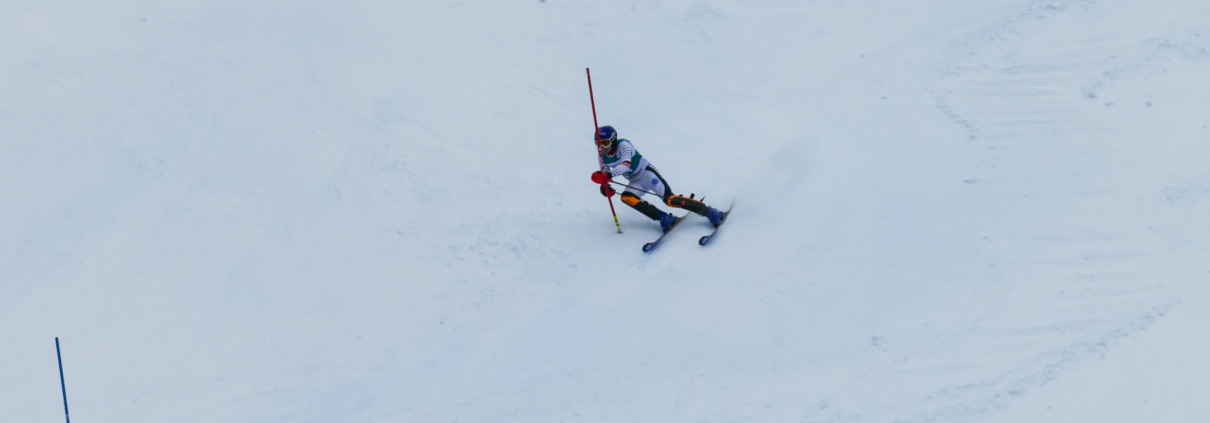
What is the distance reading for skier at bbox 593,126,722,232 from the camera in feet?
32.1

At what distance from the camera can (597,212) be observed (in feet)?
36.4

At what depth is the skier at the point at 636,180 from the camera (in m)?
9.79

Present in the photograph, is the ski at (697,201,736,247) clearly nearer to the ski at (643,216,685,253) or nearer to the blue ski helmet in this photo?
the ski at (643,216,685,253)

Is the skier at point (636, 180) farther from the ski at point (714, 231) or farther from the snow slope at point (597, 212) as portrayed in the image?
the snow slope at point (597, 212)

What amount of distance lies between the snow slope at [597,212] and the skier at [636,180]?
351 millimetres

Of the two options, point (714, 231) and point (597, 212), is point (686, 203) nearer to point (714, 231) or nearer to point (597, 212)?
point (714, 231)

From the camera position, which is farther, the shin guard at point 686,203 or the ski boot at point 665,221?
the ski boot at point 665,221

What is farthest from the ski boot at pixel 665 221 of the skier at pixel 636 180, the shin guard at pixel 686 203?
the shin guard at pixel 686 203

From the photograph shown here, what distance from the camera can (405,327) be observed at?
9.79 m

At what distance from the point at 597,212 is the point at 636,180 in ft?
3.44

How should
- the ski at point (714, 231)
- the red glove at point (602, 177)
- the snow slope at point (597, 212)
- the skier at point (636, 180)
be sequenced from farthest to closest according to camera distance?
the ski at point (714, 231) → the red glove at point (602, 177) → the skier at point (636, 180) → the snow slope at point (597, 212)

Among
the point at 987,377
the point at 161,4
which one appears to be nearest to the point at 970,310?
the point at 987,377

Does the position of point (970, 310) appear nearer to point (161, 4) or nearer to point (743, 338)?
point (743, 338)

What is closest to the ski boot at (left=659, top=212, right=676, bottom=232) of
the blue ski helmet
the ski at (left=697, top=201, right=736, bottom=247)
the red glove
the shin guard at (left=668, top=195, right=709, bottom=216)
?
the shin guard at (left=668, top=195, right=709, bottom=216)
